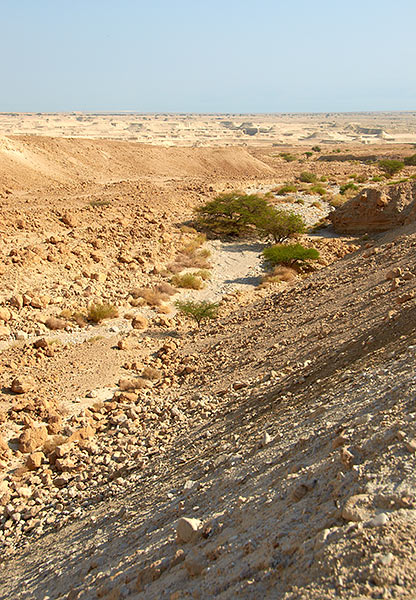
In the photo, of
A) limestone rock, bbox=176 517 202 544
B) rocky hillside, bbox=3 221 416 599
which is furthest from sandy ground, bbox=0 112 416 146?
limestone rock, bbox=176 517 202 544

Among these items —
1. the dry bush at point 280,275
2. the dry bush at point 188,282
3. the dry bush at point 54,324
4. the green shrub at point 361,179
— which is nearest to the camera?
the dry bush at point 54,324

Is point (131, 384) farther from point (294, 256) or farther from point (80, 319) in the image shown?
point (294, 256)

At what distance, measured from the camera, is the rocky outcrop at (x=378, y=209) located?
61.4ft

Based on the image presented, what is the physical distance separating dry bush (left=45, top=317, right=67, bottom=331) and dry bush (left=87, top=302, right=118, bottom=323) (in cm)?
68

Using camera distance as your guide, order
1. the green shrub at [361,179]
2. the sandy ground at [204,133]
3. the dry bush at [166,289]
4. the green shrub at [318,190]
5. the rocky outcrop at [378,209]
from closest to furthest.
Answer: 1. the dry bush at [166,289]
2. the rocky outcrop at [378,209]
3. the green shrub at [318,190]
4. the green shrub at [361,179]
5. the sandy ground at [204,133]

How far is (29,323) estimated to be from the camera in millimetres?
11656

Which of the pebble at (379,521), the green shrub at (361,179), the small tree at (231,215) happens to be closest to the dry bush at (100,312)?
the small tree at (231,215)

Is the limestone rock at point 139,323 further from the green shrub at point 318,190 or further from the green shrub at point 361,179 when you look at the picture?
the green shrub at point 361,179

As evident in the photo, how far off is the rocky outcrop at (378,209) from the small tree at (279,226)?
165 cm

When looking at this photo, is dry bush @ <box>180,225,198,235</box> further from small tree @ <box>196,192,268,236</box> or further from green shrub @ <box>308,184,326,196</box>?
green shrub @ <box>308,184,326,196</box>

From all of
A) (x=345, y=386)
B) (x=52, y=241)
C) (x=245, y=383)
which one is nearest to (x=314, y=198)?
(x=52, y=241)

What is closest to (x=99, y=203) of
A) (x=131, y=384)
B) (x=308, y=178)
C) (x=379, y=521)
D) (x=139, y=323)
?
(x=139, y=323)

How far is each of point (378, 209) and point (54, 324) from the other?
1229 centimetres

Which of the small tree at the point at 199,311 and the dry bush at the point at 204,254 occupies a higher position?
the dry bush at the point at 204,254
